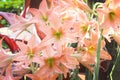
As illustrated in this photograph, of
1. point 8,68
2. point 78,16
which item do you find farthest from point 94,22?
point 8,68

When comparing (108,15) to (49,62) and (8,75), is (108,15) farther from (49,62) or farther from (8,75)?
(8,75)

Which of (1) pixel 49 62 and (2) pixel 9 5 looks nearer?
(1) pixel 49 62

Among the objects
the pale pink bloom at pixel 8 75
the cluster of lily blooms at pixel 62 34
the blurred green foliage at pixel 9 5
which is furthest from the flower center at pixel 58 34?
the blurred green foliage at pixel 9 5

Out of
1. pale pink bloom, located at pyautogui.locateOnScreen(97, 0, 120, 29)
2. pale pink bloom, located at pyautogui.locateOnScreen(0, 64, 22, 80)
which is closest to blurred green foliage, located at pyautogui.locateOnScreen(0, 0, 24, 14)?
pale pink bloom, located at pyautogui.locateOnScreen(0, 64, 22, 80)

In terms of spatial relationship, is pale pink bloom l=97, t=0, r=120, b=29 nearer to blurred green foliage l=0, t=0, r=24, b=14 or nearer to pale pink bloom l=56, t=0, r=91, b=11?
pale pink bloom l=56, t=0, r=91, b=11

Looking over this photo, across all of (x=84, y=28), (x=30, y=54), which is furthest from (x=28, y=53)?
(x=84, y=28)

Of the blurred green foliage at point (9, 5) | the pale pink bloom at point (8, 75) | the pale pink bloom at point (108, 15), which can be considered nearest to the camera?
the pale pink bloom at point (108, 15)

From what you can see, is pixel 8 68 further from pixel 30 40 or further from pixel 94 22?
pixel 94 22

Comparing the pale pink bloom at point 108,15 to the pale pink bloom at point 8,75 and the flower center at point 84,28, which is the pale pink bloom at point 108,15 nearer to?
the flower center at point 84,28
